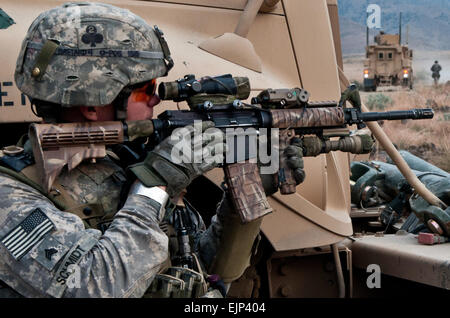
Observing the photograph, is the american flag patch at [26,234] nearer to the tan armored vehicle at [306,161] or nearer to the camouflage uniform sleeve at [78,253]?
the camouflage uniform sleeve at [78,253]

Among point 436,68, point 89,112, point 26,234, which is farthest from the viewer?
point 436,68

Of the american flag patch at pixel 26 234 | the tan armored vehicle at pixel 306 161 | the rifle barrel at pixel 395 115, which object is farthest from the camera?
the tan armored vehicle at pixel 306 161

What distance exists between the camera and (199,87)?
2760 millimetres

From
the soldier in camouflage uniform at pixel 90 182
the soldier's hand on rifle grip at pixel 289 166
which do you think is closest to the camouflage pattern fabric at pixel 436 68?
the soldier's hand on rifle grip at pixel 289 166

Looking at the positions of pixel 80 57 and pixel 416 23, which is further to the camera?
pixel 416 23

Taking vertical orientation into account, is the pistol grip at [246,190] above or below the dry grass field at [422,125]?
above

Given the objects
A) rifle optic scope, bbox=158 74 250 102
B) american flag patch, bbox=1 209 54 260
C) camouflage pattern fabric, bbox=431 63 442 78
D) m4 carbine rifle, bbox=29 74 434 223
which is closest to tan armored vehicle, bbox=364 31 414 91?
camouflage pattern fabric, bbox=431 63 442 78

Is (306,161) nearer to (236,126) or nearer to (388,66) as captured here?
(236,126)

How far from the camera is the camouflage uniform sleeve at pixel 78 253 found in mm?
2088

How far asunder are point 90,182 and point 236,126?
0.65 meters

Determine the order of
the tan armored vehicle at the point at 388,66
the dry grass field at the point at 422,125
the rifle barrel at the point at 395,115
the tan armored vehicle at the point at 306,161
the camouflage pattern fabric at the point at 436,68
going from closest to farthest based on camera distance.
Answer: the rifle barrel at the point at 395,115 → the tan armored vehicle at the point at 306,161 → the dry grass field at the point at 422,125 → the tan armored vehicle at the point at 388,66 → the camouflage pattern fabric at the point at 436,68

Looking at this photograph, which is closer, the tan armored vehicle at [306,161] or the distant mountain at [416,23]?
the tan armored vehicle at [306,161]

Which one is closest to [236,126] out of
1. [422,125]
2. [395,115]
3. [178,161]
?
[178,161]

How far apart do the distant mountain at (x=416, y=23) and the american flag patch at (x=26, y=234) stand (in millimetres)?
42133
